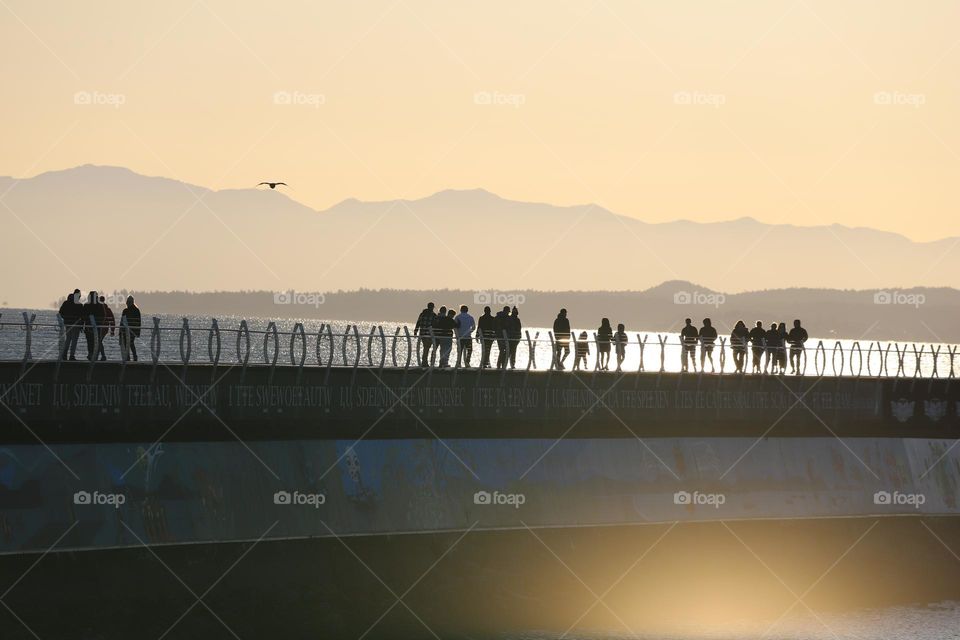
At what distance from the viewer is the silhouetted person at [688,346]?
1658 inches

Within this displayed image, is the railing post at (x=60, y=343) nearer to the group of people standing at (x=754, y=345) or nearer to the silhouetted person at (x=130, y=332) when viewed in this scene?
the silhouetted person at (x=130, y=332)

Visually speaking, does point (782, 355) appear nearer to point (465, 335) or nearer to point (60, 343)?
point (465, 335)

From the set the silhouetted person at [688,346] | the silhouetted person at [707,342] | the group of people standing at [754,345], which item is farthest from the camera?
the group of people standing at [754,345]

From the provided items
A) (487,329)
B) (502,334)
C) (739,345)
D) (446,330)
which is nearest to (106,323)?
(446,330)

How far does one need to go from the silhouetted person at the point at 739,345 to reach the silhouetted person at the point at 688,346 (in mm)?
1073

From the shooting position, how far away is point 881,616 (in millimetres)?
36156

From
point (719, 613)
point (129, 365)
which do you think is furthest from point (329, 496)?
point (719, 613)

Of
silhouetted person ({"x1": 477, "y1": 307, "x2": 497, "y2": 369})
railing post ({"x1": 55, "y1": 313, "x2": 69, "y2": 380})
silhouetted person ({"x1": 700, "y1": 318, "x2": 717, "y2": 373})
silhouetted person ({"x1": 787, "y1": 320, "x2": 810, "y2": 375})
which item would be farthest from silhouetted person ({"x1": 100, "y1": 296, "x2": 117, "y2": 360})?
silhouetted person ({"x1": 787, "y1": 320, "x2": 810, "y2": 375})

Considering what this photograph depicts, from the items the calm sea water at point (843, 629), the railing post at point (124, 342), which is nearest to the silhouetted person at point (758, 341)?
the calm sea water at point (843, 629)

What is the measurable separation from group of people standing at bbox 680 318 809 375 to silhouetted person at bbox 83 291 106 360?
16.2 meters

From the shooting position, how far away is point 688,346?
140ft

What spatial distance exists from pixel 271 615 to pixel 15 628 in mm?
5245

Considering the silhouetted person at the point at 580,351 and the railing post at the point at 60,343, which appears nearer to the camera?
the railing post at the point at 60,343

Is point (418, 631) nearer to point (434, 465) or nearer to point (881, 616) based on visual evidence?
point (434, 465)
